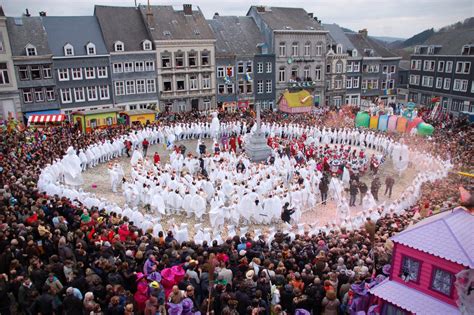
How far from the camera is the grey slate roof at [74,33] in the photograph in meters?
35.2

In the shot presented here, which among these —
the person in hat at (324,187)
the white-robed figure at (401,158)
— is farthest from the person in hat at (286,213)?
the white-robed figure at (401,158)

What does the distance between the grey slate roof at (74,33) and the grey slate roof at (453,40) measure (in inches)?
1452

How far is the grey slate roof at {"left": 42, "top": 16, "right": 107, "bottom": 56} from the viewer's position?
35219 mm

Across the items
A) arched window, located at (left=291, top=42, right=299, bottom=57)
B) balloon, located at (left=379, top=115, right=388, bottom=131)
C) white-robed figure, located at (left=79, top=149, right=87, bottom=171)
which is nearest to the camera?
white-robed figure, located at (left=79, top=149, right=87, bottom=171)

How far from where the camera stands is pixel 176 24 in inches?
1575

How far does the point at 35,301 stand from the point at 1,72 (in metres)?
30.0

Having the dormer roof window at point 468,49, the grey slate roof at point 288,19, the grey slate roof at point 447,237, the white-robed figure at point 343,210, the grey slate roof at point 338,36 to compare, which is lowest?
the white-robed figure at point 343,210

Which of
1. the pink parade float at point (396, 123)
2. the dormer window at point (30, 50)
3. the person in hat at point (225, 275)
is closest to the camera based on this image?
the person in hat at point (225, 275)

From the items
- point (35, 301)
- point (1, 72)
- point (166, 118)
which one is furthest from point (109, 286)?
point (1, 72)

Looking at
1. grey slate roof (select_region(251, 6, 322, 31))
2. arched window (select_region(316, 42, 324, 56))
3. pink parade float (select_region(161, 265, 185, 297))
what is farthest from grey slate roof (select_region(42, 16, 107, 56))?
→ pink parade float (select_region(161, 265, 185, 297))

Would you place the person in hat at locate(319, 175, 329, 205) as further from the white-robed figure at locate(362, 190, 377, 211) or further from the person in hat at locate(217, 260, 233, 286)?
the person in hat at locate(217, 260, 233, 286)

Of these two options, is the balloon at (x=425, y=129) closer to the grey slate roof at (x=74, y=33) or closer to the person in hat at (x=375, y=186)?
the person in hat at (x=375, y=186)

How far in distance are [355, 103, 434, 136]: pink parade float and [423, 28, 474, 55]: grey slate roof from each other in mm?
16998

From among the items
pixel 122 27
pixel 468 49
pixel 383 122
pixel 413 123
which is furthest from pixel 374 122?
pixel 122 27
